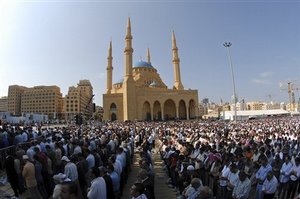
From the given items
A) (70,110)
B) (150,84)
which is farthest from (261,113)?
(70,110)

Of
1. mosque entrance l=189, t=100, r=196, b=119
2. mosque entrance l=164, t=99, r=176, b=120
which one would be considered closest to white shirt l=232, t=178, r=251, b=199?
mosque entrance l=189, t=100, r=196, b=119

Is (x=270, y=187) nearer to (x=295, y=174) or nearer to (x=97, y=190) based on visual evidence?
(x=295, y=174)

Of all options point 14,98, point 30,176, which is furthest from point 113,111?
point 14,98

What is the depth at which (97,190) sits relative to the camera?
5172 millimetres

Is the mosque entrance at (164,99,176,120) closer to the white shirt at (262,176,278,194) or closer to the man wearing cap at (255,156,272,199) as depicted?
the man wearing cap at (255,156,272,199)

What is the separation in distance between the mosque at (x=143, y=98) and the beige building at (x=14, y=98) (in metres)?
51.3

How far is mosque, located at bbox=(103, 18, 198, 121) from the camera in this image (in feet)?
191

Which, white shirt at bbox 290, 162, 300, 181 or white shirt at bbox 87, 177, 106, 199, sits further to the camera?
white shirt at bbox 290, 162, 300, 181

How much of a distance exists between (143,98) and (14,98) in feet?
207

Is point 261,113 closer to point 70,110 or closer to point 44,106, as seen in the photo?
point 70,110

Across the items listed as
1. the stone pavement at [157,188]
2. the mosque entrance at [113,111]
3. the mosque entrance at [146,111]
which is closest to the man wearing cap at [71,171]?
the stone pavement at [157,188]

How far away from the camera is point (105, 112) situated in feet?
201

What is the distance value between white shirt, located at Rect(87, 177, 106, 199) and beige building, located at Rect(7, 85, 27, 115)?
4237 inches

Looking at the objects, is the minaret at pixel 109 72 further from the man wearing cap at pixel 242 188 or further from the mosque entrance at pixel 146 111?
the man wearing cap at pixel 242 188
